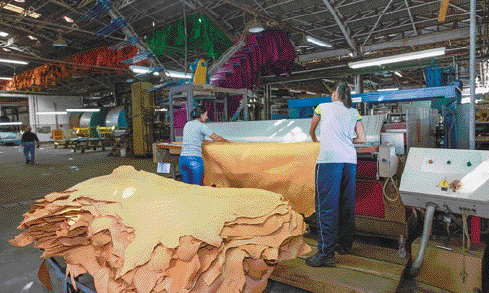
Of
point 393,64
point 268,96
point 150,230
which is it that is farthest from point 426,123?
point 268,96

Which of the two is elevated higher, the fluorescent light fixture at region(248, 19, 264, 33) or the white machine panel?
the fluorescent light fixture at region(248, 19, 264, 33)

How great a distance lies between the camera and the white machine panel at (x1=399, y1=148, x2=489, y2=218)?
206cm

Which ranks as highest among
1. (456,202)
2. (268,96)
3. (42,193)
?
(268,96)

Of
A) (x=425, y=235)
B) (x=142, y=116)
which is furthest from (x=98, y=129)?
(x=425, y=235)

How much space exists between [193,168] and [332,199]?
185cm

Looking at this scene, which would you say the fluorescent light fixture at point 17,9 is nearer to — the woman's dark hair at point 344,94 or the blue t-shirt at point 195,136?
the blue t-shirt at point 195,136

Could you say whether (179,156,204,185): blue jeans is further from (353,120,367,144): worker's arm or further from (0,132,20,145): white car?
(0,132,20,145): white car

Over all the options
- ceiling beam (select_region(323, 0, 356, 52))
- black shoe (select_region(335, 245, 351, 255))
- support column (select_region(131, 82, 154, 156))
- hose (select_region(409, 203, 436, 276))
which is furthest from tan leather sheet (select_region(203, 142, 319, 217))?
support column (select_region(131, 82, 154, 156))

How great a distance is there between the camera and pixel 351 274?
2393 mm

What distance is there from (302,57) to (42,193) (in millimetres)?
10576

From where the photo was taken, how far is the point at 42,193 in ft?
20.7

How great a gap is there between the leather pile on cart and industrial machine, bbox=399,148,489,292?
1.14 metres

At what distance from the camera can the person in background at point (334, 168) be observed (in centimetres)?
240

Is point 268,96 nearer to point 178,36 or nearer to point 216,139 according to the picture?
point 178,36
